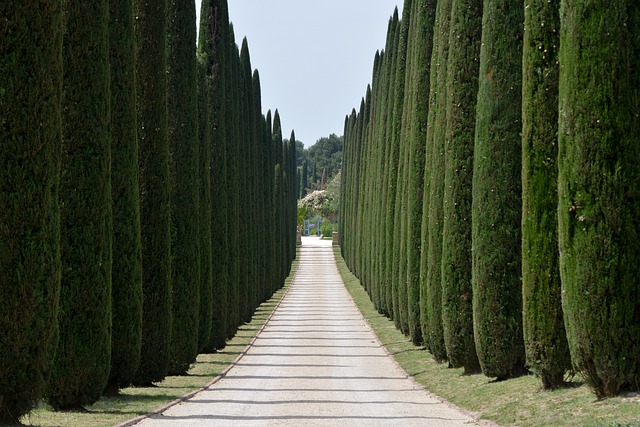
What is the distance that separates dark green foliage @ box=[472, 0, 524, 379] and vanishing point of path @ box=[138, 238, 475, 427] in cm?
166

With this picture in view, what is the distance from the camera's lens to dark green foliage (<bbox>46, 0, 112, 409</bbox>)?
1579 cm

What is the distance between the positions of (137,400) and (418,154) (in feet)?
42.7

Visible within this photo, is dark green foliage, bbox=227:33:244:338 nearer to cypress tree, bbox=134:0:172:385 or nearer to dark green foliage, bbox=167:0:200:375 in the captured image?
dark green foliage, bbox=167:0:200:375

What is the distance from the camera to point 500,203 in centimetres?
1781

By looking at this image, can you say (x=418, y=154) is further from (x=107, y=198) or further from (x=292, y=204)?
(x=292, y=204)

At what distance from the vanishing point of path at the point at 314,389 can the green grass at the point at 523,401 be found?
14.7 inches

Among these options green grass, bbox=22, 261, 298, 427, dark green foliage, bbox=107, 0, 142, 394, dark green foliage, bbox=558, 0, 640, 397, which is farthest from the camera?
dark green foliage, bbox=107, 0, 142, 394

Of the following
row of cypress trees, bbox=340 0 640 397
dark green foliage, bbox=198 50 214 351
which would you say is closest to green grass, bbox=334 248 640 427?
row of cypress trees, bbox=340 0 640 397

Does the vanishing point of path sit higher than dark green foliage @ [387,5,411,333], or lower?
lower

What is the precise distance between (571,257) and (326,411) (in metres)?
4.83

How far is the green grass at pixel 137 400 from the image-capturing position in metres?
14.3

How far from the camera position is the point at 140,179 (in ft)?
66.5

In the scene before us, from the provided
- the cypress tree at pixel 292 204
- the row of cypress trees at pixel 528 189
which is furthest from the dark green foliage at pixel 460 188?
the cypress tree at pixel 292 204

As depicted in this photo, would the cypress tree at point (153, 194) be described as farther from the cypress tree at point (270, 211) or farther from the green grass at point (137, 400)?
the cypress tree at point (270, 211)
